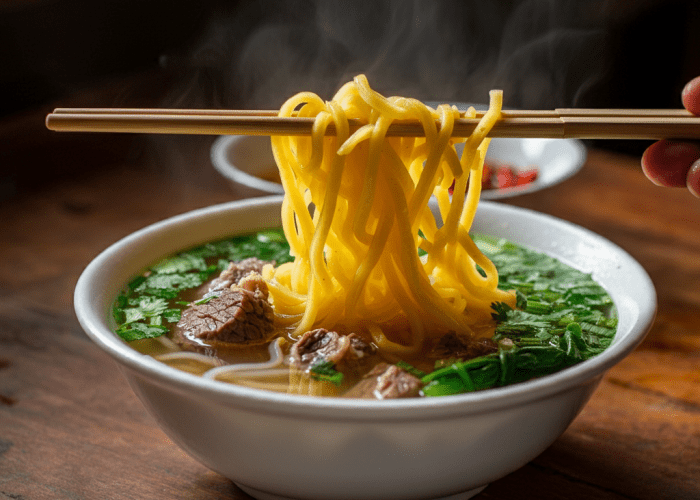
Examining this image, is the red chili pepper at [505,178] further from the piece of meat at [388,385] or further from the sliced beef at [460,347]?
the piece of meat at [388,385]

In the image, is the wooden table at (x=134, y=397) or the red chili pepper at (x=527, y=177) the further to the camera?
the red chili pepper at (x=527, y=177)

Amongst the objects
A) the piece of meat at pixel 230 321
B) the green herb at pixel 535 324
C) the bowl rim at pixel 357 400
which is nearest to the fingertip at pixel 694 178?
the green herb at pixel 535 324

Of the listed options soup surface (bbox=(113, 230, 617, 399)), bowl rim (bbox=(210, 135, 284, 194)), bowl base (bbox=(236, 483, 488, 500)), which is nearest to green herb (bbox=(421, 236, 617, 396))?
soup surface (bbox=(113, 230, 617, 399))

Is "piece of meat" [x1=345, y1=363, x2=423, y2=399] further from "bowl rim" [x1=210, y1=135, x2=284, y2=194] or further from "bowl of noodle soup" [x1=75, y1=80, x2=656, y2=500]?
"bowl rim" [x1=210, y1=135, x2=284, y2=194]

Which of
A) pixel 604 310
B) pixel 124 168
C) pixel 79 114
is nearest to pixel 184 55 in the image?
pixel 124 168

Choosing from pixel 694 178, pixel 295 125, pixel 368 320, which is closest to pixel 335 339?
pixel 368 320

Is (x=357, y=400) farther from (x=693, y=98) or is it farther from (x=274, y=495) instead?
(x=693, y=98)

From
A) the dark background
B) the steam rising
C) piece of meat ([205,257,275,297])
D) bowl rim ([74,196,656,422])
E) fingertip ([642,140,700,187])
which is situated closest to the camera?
bowl rim ([74,196,656,422])
